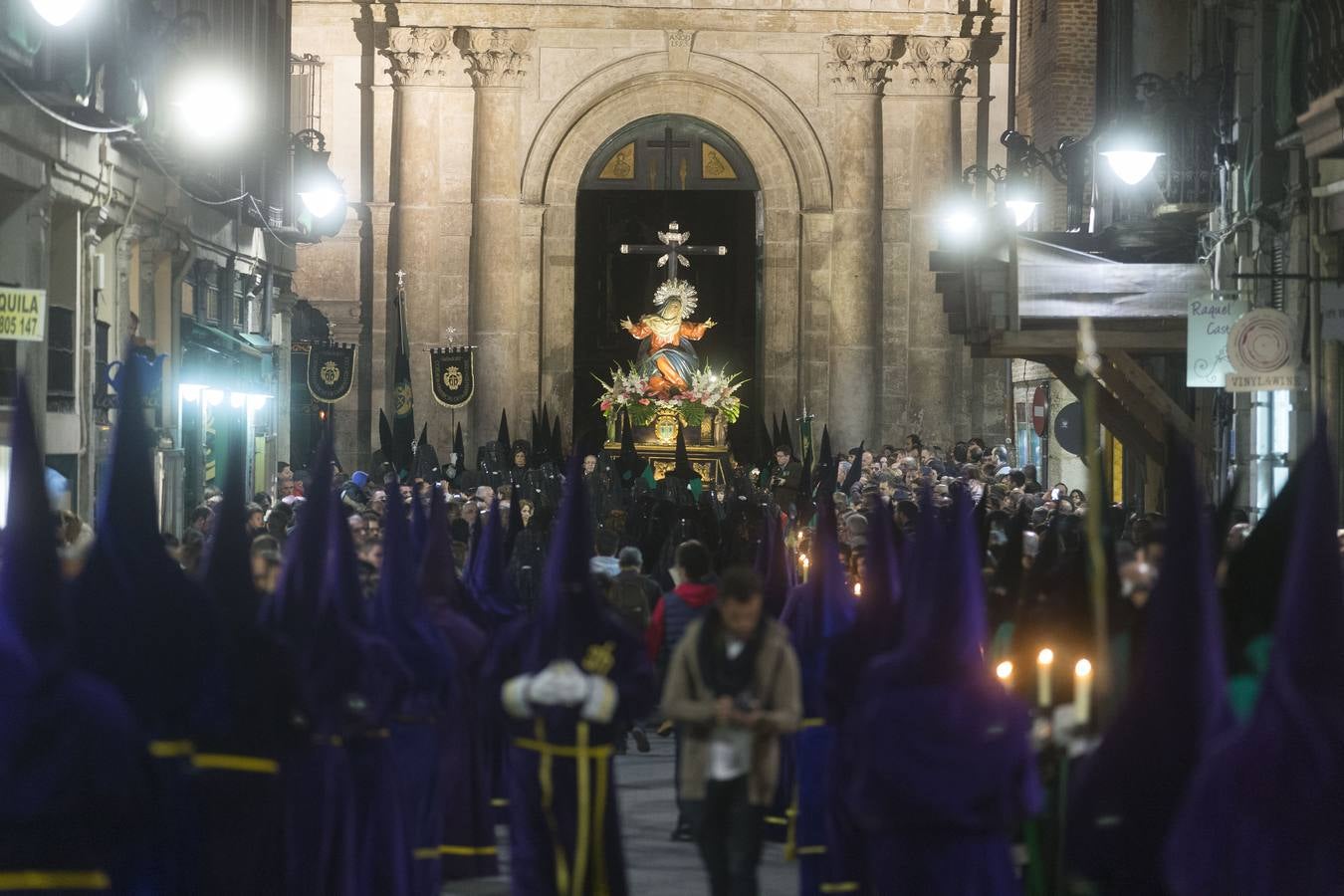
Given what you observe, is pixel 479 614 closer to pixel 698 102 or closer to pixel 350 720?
pixel 350 720

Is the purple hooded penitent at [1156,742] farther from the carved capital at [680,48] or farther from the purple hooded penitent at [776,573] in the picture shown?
the carved capital at [680,48]

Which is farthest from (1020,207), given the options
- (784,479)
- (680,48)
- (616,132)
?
(616,132)

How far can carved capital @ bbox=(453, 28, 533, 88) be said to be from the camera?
38188mm

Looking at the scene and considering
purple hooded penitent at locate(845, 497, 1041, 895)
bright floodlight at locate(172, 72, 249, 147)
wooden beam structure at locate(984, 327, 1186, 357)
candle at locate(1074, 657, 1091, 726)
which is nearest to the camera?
purple hooded penitent at locate(845, 497, 1041, 895)

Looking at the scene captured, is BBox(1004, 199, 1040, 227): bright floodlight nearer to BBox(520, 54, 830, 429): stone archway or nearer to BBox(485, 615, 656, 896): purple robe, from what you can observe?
BBox(520, 54, 830, 429): stone archway

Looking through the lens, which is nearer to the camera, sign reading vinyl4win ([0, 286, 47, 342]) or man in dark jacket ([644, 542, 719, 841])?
man in dark jacket ([644, 542, 719, 841])

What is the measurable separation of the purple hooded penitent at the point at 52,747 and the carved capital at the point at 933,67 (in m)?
32.8

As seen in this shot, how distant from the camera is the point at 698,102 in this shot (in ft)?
127

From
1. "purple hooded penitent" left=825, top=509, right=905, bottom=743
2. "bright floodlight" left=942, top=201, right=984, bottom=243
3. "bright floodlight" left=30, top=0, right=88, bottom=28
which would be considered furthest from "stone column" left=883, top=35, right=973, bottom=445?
"purple hooded penitent" left=825, top=509, right=905, bottom=743

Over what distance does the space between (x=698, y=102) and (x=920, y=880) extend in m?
31.9

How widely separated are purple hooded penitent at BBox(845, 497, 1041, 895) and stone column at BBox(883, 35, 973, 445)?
30.8 m

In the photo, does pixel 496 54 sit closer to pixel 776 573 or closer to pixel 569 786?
pixel 776 573

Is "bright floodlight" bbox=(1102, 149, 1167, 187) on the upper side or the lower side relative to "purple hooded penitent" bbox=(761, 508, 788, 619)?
upper

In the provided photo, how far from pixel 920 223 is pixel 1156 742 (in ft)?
106
